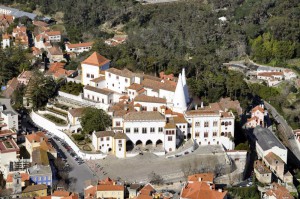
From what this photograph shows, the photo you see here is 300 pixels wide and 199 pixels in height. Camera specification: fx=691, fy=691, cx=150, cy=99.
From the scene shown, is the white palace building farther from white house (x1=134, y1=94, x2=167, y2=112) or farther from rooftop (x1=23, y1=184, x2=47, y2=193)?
rooftop (x1=23, y1=184, x2=47, y2=193)

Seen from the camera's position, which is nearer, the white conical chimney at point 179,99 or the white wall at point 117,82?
the white conical chimney at point 179,99

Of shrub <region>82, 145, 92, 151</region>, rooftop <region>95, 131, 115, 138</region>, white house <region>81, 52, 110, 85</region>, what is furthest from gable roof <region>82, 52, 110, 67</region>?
rooftop <region>95, 131, 115, 138</region>

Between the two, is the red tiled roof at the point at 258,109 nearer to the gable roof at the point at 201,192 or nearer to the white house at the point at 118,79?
the white house at the point at 118,79

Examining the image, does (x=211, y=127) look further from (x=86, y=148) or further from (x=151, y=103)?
(x=86, y=148)

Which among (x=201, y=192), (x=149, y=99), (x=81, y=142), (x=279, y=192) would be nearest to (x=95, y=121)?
(x=81, y=142)

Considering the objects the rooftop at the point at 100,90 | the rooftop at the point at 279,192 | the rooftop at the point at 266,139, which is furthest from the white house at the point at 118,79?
the rooftop at the point at 279,192

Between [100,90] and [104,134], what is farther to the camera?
[100,90]
